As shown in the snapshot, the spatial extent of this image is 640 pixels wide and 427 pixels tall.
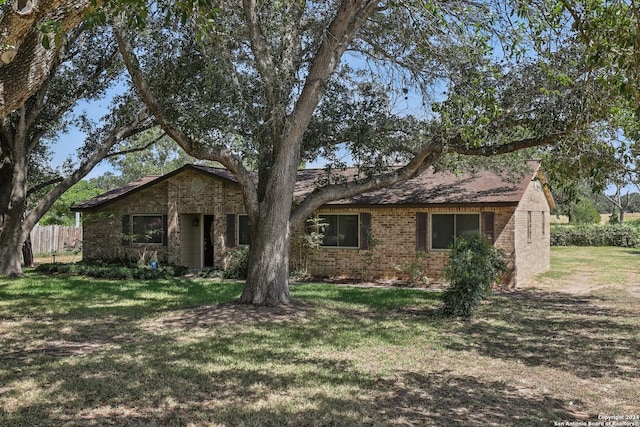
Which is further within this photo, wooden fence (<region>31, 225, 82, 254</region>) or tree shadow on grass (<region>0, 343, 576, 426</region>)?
wooden fence (<region>31, 225, 82, 254</region>)

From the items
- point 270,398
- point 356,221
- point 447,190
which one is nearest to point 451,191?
point 447,190

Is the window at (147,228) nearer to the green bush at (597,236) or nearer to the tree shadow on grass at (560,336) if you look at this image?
the tree shadow on grass at (560,336)

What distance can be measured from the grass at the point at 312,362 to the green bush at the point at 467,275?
41 cm

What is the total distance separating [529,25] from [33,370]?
8.73 m

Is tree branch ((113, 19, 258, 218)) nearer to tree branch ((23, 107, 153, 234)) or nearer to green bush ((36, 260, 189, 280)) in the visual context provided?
tree branch ((23, 107, 153, 234))

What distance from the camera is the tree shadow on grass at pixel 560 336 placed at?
7.24 m

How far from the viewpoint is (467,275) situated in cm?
1023

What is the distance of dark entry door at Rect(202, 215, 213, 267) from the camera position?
21.3 meters

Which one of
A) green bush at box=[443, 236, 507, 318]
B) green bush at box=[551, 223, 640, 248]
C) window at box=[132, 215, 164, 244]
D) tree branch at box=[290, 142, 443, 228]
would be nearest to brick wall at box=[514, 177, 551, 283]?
green bush at box=[443, 236, 507, 318]

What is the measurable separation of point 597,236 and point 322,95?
28542 millimetres

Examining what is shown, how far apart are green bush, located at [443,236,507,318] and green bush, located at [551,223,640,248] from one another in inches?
1020

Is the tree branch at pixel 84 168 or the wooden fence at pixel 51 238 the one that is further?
the wooden fence at pixel 51 238

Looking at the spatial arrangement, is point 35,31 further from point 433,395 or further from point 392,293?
point 392,293

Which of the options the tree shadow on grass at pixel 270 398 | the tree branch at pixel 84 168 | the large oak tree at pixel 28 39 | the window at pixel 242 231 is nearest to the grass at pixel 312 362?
the tree shadow on grass at pixel 270 398
